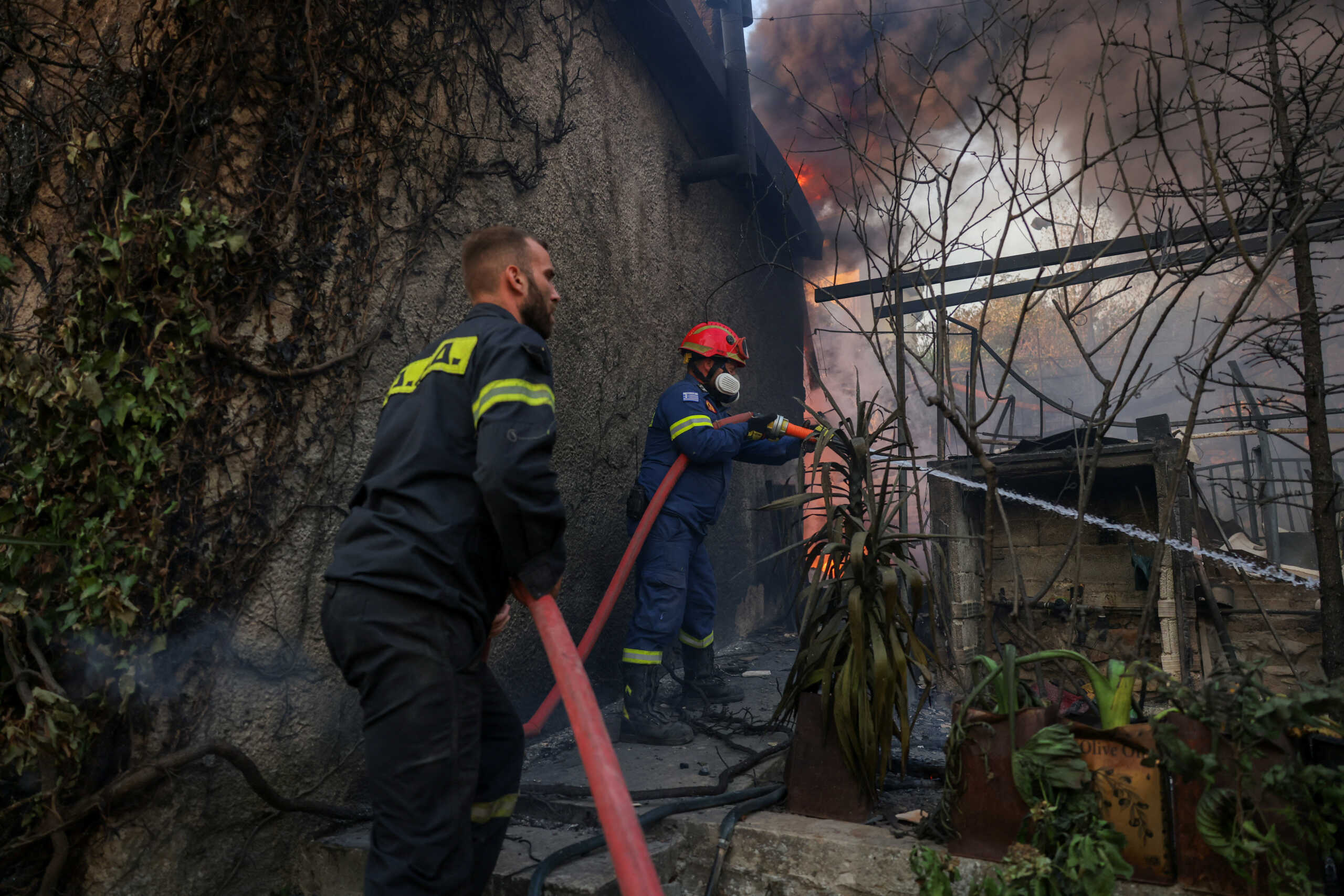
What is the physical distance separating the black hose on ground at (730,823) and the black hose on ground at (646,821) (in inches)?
0.7

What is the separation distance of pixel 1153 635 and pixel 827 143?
9.29 metres

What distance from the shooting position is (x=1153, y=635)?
17.4 ft

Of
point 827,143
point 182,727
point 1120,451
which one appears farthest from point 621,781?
point 827,143

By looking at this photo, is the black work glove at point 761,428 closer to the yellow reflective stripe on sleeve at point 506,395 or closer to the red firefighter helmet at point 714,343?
the red firefighter helmet at point 714,343

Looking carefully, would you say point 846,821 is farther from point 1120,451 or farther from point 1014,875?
point 1120,451

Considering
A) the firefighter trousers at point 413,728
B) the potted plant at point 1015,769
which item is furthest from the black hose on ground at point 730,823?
the firefighter trousers at point 413,728

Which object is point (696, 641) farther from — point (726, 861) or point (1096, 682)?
point (1096, 682)

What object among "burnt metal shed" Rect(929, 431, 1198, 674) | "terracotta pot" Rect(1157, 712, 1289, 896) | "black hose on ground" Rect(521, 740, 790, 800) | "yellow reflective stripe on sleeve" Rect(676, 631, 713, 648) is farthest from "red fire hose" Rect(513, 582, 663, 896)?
"burnt metal shed" Rect(929, 431, 1198, 674)

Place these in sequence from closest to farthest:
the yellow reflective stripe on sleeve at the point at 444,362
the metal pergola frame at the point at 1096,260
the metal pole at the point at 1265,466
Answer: the yellow reflective stripe on sleeve at the point at 444,362 < the metal pergola frame at the point at 1096,260 < the metal pole at the point at 1265,466

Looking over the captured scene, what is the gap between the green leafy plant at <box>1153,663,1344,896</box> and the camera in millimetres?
1769

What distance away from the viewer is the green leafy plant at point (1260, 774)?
1.77 m

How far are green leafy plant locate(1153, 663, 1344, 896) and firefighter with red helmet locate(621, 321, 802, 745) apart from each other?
220 centimetres

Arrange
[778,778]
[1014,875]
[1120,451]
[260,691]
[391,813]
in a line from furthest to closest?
1. [1120,451]
2. [778,778]
3. [260,691]
4. [1014,875]
5. [391,813]

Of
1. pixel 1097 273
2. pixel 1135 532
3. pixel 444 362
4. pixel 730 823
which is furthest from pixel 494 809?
pixel 1097 273
